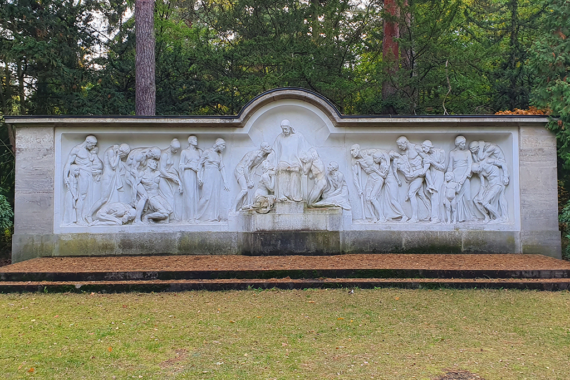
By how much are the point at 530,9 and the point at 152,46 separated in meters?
15.2

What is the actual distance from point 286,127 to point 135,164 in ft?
10.9

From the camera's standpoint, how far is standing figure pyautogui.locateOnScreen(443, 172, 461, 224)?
10.4m

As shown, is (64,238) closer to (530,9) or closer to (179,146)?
(179,146)

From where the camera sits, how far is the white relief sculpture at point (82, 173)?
10344mm

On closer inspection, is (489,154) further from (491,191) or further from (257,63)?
(257,63)

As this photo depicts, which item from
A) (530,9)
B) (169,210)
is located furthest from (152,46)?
(530,9)

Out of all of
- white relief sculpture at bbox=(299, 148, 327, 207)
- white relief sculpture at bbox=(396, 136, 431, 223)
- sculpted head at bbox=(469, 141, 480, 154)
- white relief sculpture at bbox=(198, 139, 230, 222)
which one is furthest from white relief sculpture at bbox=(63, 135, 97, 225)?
sculpted head at bbox=(469, 141, 480, 154)

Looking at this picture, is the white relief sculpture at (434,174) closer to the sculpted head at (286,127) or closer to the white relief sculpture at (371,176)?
the white relief sculpture at (371,176)

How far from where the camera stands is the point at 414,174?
34.4 feet

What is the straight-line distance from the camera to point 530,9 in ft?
65.2

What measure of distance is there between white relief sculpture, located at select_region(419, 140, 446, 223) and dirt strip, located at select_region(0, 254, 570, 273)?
1067 millimetres

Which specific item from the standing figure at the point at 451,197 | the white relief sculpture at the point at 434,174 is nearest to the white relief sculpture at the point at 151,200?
the white relief sculpture at the point at 434,174

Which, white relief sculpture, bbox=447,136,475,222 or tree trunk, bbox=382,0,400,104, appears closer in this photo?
white relief sculpture, bbox=447,136,475,222

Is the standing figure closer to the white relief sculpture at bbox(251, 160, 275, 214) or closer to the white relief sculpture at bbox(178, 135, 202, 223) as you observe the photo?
the white relief sculpture at bbox(251, 160, 275, 214)
